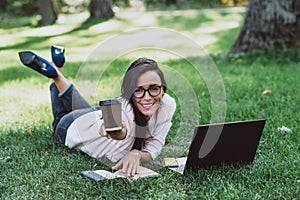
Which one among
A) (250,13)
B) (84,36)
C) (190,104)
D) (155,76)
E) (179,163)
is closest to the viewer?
(155,76)

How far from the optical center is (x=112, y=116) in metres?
2.26

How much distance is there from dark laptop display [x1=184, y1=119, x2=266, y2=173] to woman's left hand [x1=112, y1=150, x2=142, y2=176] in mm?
250

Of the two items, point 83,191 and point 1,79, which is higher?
point 83,191

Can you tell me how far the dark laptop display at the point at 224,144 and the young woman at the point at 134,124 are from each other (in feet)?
1.00

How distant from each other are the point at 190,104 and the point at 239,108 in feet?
1.28

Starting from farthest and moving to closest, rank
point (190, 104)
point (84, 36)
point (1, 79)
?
point (84, 36), point (1, 79), point (190, 104)

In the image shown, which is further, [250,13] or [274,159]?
[250,13]

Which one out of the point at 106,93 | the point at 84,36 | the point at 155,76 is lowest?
the point at 84,36

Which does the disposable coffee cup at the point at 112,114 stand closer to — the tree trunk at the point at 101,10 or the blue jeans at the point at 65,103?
the blue jeans at the point at 65,103

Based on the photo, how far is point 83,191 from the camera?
233 centimetres

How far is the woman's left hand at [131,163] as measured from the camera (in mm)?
2482

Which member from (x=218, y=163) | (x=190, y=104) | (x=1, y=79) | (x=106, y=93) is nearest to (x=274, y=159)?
(x=218, y=163)

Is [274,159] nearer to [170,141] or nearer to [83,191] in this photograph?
[170,141]

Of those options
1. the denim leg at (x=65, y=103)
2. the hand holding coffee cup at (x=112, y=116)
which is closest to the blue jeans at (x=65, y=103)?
the denim leg at (x=65, y=103)
